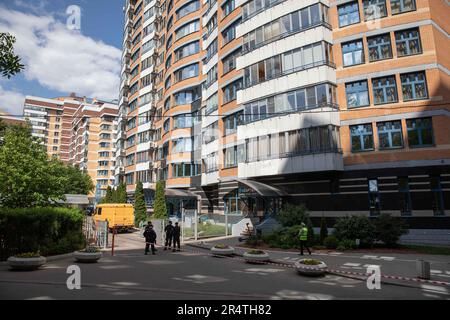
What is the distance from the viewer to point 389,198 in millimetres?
22875

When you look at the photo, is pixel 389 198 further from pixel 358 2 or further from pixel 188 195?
pixel 188 195

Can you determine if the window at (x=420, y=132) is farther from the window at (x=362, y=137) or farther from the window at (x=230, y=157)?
the window at (x=230, y=157)

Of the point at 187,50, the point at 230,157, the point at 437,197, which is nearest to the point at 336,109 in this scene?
the point at 437,197

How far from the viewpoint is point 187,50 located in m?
44.6

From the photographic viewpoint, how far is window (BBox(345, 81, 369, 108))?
24873 millimetres

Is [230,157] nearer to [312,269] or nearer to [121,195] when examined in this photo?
[312,269]

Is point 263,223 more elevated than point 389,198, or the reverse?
point 389,198

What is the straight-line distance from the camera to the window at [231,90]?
1303 inches

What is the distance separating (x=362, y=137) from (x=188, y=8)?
32212 millimetres

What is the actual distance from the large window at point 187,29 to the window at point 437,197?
33.9 metres

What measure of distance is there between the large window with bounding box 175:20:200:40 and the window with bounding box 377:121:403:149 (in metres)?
29.2

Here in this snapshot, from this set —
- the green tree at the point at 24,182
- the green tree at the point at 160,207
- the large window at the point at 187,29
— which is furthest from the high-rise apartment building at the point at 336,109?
the green tree at the point at 24,182
